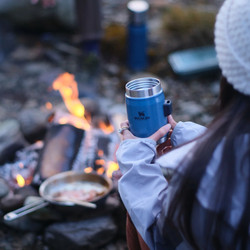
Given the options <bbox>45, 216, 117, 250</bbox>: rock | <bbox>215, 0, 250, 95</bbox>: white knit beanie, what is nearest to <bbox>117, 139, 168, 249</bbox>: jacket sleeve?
<bbox>215, 0, 250, 95</bbox>: white knit beanie

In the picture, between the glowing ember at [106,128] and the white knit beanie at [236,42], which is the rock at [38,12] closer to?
the glowing ember at [106,128]

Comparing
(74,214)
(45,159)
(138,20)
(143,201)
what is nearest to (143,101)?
(143,201)

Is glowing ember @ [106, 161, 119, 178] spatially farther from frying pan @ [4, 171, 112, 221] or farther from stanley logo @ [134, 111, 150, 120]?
stanley logo @ [134, 111, 150, 120]

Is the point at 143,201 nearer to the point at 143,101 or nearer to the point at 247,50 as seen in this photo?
the point at 143,101

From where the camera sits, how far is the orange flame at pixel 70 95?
4301 millimetres

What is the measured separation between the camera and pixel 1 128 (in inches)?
162

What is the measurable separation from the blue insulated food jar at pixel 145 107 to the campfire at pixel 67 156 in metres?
1.41

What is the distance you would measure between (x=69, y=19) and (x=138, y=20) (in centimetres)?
186

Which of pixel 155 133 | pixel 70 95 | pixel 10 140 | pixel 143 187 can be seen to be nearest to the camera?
pixel 143 187

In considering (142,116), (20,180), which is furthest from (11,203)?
(142,116)

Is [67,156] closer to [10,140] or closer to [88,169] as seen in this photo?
[88,169]

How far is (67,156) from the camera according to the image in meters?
3.66

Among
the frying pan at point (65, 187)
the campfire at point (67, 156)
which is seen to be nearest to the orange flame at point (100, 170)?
the campfire at point (67, 156)

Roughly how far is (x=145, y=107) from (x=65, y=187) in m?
1.76
